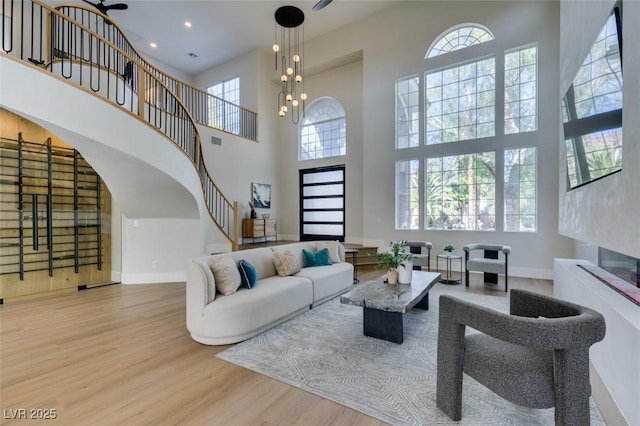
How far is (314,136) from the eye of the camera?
932 cm

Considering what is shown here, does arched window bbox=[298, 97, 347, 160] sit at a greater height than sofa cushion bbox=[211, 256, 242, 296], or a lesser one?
greater

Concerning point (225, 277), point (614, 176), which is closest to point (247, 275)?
point (225, 277)

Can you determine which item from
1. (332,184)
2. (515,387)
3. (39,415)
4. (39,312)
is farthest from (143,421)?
(332,184)

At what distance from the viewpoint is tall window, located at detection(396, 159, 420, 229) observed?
23.7ft

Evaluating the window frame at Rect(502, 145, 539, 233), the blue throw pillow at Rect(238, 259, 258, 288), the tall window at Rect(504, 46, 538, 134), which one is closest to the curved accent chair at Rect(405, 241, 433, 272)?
the window frame at Rect(502, 145, 539, 233)

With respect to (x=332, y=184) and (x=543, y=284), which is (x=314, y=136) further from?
(x=543, y=284)

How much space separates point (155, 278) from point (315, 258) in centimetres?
336

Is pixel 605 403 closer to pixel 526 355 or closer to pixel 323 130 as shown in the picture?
pixel 526 355

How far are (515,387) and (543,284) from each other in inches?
188

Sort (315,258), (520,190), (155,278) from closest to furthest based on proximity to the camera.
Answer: (315,258) < (155,278) < (520,190)

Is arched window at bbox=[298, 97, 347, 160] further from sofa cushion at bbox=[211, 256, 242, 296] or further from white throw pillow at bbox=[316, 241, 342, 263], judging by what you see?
sofa cushion at bbox=[211, 256, 242, 296]

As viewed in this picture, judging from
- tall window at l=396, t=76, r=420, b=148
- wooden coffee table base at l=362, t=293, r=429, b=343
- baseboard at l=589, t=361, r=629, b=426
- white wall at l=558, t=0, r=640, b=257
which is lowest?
baseboard at l=589, t=361, r=629, b=426

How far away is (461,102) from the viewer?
6.69 metres

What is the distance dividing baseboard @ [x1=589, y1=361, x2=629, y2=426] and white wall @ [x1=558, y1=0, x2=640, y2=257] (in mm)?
1021
